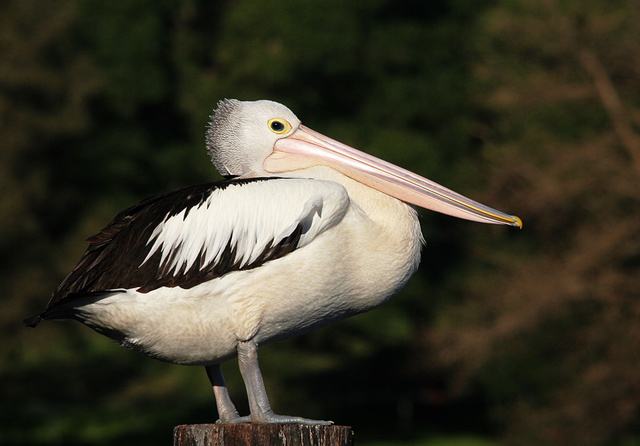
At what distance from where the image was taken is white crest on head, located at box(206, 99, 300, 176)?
4.69m

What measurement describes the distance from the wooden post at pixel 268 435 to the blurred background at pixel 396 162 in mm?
10079

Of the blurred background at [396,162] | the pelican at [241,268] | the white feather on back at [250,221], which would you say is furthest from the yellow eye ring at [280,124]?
the blurred background at [396,162]

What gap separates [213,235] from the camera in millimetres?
4250

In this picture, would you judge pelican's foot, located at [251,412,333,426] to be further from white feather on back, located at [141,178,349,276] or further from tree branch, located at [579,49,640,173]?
tree branch, located at [579,49,640,173]

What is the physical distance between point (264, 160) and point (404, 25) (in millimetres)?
12767

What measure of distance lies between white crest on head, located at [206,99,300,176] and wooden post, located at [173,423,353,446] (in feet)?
3.94

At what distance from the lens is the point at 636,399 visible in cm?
1373

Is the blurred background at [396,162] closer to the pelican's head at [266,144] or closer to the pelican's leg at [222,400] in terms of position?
the pelican's head at [266,144]

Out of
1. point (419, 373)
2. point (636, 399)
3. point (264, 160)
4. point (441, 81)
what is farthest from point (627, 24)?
point (264, 160)

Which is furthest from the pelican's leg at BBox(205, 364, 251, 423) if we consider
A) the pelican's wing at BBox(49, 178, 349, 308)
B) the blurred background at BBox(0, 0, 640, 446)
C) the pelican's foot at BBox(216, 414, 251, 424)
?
the blurred background at BBox(0, 0, 640, 446)

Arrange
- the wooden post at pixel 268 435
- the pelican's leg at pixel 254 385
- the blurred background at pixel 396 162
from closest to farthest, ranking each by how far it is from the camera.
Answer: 1. the wooden post at pixel 268 435
2. the pelican's leg at pixel 254 385
3. the blurred background at pixel 396 162

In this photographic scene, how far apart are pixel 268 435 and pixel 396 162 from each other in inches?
447

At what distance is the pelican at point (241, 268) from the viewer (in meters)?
4.11

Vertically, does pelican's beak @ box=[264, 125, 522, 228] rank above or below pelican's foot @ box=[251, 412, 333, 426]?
above
